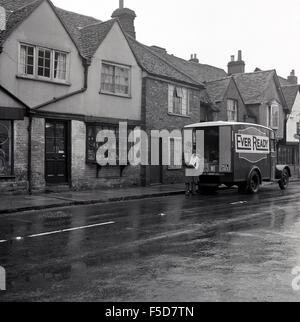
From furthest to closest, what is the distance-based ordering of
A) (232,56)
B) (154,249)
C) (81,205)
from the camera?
(232,56), (81,205), (154,249)

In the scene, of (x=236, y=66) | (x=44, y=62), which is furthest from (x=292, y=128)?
(x=44, y=62)

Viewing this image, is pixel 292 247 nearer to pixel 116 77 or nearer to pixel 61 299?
pixel 61 299

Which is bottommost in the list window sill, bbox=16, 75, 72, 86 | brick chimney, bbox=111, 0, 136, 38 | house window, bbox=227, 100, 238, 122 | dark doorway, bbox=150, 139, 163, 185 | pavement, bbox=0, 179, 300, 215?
pavement, bbox=0, 179, 300, 215

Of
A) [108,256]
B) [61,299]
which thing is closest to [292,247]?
[108,256]

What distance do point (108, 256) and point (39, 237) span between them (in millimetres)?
2312

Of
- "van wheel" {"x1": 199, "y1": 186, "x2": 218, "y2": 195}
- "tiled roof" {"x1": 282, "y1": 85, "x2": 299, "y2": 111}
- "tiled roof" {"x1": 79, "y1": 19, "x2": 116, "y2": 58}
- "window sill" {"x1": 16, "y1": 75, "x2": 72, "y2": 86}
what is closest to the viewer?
"window sill" {"x1": 16, "y1": 75, "x2": 72, "y2": 86}

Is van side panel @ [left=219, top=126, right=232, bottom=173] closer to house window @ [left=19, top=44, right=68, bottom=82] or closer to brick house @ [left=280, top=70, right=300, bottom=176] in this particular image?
house window @ [left=19, top=44, right=68, bottom=82]

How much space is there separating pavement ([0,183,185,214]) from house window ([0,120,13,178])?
1.05 meters

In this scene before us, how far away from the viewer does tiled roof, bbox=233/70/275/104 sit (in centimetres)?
3481

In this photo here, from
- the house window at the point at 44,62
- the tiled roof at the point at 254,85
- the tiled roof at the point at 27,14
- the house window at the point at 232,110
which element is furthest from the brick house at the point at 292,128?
the house window at the point at 44,62

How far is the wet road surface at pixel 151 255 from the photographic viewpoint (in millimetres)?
5379

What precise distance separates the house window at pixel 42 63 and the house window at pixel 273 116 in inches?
820

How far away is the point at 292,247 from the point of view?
26.1ft

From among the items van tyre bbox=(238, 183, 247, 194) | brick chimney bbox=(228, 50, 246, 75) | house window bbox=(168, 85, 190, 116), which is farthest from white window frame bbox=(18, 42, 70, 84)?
brick chimney bbox=(228, 50, 246, 75)
